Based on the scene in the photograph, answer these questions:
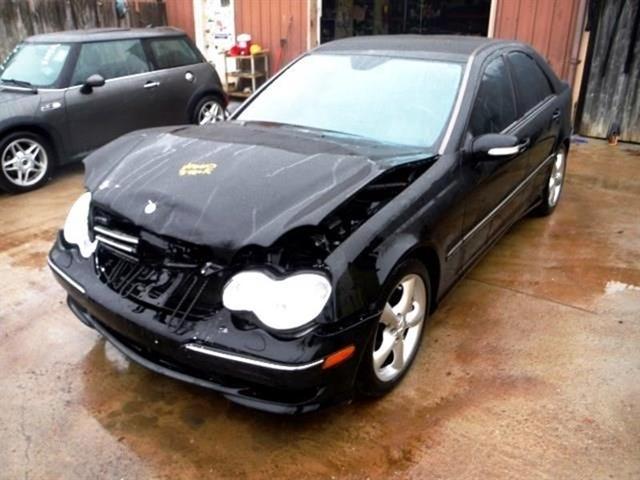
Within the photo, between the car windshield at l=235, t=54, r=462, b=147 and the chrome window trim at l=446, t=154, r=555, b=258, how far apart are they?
583 mm

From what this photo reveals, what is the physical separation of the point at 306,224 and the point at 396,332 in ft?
2.61

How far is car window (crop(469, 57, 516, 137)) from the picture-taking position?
10.7 ft

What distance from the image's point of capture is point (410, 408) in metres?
2.68

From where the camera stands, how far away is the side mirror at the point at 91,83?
6150 millimetres

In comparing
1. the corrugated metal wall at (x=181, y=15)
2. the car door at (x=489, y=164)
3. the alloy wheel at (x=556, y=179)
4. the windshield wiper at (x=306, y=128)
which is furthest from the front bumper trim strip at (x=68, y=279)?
the corrugated metal wall at (x=181, y=15)

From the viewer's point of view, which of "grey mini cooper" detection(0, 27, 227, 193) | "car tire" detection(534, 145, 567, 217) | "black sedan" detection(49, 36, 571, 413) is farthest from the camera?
"grey mini cooper" detection(0, 27, 227, 193)

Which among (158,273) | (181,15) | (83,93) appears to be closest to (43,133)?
(83,93)

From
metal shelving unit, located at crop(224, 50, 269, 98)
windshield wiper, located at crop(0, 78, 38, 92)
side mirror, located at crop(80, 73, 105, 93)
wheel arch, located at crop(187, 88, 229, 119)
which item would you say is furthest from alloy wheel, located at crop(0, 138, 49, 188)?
metal shelving unit, located at crop(224, 50, 269, 98)

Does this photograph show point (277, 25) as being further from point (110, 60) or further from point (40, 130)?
point (40, 130)

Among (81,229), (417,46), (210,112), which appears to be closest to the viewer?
(81,229)

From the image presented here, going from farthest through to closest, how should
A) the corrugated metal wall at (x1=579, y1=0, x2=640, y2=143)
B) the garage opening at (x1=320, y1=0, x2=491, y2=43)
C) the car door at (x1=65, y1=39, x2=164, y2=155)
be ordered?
the garage opening at (x1=320, y1=0, x2=491, y2=43), the corrugated metal wall at (x1=579, y1=0, x2=640, y2=143), the car door at (x1=65, y1=39, x2=164, y2=155)

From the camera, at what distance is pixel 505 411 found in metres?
2.66

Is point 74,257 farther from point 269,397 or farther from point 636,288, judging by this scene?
point 636,288

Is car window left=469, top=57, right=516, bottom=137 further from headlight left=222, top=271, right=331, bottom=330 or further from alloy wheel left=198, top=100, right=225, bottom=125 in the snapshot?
alloy wheel left=198, top=100, right=225, bottom=125
